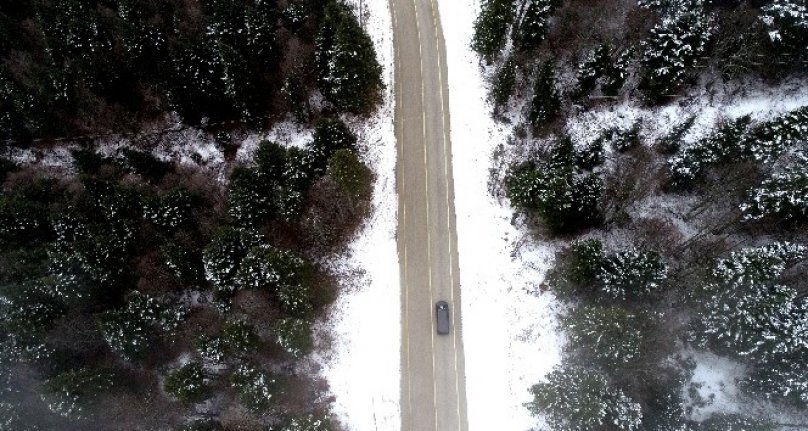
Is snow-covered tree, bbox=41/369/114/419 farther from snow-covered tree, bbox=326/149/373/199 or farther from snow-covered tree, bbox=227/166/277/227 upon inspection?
snow-covered tree, bbox=326/149/373/199

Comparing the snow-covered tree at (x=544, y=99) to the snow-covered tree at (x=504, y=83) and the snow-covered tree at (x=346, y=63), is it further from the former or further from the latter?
the snow-covered tree at (x=346, y=63)

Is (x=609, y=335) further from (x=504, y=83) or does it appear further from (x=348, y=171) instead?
(x=504, y=83)

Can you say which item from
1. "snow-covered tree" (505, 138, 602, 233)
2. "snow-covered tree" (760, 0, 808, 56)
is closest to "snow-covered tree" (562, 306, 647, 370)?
"snow-covered tree" (505, 138, 602, 233)

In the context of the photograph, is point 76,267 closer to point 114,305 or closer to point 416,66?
point 114,305

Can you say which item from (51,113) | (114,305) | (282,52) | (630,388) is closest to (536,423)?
(630,388)

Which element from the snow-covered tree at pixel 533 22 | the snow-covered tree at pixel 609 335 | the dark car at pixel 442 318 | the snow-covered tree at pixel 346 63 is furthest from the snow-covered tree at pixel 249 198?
the snow-covered tree at pixel 533 22

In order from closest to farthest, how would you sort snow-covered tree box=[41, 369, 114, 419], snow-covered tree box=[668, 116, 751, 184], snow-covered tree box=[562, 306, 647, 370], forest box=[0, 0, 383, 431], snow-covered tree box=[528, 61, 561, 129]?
snow-covered tree box=[562, 306, 647, 370] → snow-covered tree box=[41, 369, 114, 419] → forest box=[0, 0, 383, 431] → snow-covered tree box=[668, 116, 751, 184] → snow-covered tree box=[528, 61, 561, 129]
